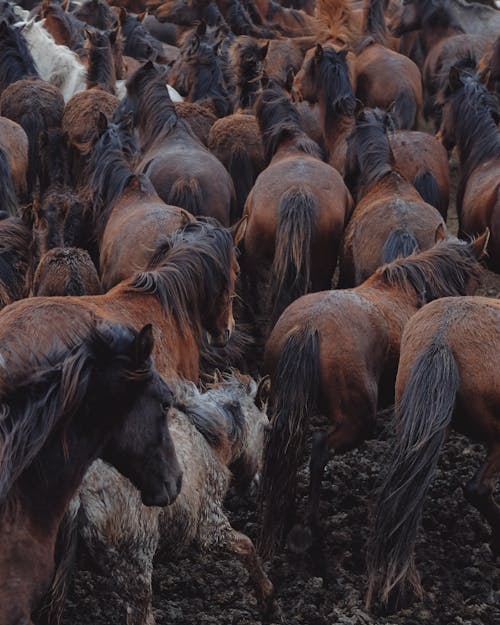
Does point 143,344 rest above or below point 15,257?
above

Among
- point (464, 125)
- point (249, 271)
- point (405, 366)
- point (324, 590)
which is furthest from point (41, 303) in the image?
point (464, 125)

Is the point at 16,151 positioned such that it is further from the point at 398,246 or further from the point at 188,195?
the point at 398,246

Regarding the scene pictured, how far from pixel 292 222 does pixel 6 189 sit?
7.53 ft

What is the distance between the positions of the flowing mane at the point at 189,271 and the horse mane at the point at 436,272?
0.97 metres

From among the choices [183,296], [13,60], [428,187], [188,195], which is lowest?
[428,187]

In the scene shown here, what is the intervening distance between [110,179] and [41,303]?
2.91 m

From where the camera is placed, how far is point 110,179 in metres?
6.32

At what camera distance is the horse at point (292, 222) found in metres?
5.96

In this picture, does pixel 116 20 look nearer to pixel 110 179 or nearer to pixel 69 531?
pixel 110 179

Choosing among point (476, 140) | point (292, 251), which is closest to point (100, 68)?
point (476, 140)

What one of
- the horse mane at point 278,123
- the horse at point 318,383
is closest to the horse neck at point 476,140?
the horse mane at point 278,123

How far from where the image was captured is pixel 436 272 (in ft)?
16.6

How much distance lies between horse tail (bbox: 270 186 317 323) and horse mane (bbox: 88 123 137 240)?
1.02 meters

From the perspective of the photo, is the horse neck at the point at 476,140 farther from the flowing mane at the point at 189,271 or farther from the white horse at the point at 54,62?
the white horse at the point at 54,62
